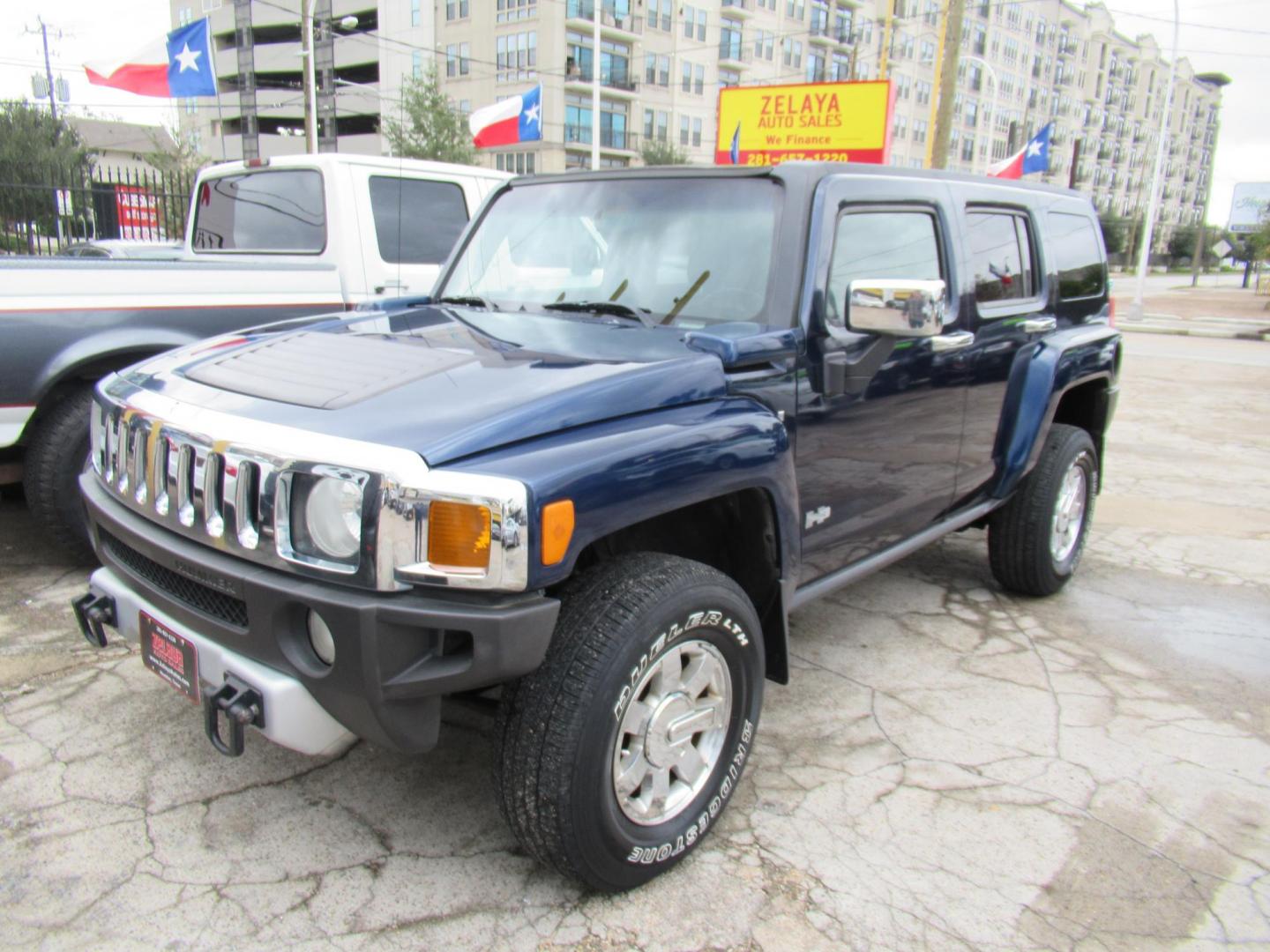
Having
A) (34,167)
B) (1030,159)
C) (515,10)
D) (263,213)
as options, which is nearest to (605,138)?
(515,10)

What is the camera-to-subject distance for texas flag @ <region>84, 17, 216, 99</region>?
13.9m

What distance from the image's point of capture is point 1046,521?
438 cm

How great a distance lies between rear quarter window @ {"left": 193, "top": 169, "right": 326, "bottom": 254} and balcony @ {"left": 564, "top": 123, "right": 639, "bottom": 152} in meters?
46.8

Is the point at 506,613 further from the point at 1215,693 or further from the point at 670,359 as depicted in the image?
the point at 1215,693

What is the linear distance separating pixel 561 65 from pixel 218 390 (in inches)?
2019

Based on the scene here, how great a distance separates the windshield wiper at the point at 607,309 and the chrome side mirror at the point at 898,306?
2.07ft

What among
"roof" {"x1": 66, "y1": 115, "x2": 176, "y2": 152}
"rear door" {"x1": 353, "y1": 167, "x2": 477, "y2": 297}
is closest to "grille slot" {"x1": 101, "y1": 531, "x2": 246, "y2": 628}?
"rear door" {"x1": 353, "y1": 167, "x2": 477, "y2": 297}

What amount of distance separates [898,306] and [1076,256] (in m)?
2.49

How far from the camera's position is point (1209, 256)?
7569 cm

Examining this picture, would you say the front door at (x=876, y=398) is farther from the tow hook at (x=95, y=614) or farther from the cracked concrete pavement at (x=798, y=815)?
the tow hook at (x=95, y=614)

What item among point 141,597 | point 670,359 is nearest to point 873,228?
point 670,359

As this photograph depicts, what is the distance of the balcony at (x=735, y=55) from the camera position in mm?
58656

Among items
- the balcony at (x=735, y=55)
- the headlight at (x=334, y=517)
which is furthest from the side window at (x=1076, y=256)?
the balcony at (x=735, y=55)

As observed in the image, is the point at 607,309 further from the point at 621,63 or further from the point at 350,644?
the point at 621,63
